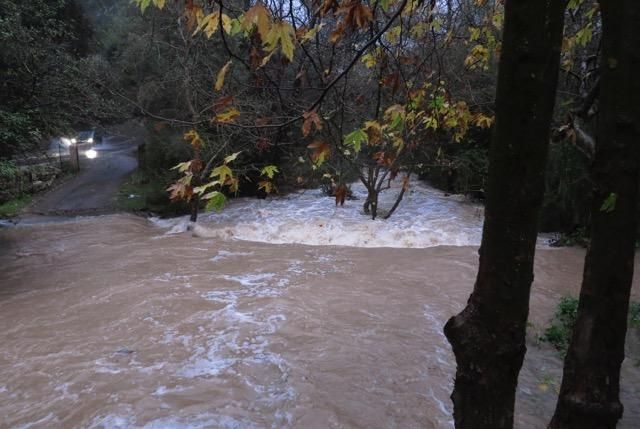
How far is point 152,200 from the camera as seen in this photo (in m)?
16.3

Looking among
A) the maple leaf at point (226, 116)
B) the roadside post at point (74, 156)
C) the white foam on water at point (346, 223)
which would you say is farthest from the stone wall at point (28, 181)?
the maple leaf at point (226, 116)

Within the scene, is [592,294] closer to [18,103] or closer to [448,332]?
[448,332]

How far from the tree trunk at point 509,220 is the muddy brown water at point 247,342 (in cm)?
247

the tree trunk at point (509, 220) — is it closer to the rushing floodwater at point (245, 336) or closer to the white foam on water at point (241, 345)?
the rushing floodwater at point (245, 336)

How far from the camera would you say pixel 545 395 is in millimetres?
4242

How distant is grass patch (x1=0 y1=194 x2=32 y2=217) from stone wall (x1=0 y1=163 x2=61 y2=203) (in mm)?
174

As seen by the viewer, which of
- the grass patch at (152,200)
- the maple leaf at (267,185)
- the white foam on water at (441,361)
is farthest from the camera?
the grass patch at (152,200)

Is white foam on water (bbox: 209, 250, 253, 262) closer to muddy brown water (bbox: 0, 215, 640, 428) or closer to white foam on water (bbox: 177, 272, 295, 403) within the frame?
muddy brown water (bbox: 0, 215, 640, 428)

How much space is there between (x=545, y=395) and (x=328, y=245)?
7.45 meters

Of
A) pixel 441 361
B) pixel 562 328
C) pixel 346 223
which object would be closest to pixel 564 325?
pixel 562 328

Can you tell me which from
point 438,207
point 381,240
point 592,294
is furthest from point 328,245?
point 592,294

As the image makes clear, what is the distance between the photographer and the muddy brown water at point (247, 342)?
4.02 meters

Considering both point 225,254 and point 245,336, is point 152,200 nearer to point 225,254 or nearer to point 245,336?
point 225,254

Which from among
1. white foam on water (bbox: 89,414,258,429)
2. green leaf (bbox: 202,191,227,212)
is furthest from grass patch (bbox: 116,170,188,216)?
green leaf (bbox: 202,191,227,212)
